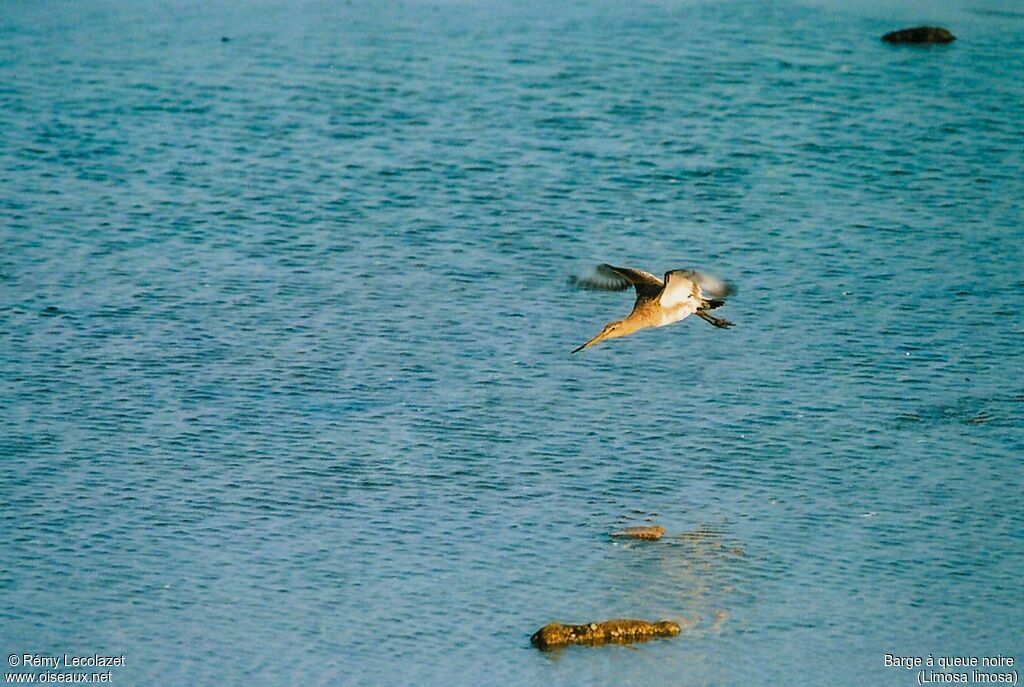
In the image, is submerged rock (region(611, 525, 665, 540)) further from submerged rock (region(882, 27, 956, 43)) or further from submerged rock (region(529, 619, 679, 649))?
submerged rock (region(882, 27, 956, 43))

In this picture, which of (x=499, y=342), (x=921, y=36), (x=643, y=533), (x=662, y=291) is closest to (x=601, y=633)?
(x=643, y=533)

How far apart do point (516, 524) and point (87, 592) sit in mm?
3704

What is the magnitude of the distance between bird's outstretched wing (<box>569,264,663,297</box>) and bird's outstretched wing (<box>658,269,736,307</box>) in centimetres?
13

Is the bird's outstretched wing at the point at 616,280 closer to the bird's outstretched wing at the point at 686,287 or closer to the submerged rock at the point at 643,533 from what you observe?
the bird's outstretched wing at the point at 686,287

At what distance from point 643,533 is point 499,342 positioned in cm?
457

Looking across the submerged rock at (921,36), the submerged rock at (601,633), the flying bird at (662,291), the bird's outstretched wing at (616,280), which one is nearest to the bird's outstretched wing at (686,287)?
the flying bird at (662,291)

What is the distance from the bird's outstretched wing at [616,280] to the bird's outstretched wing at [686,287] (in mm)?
133

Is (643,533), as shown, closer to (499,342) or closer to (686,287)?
(686,287)

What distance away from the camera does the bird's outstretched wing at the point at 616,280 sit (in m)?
14.3

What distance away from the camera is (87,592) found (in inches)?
581

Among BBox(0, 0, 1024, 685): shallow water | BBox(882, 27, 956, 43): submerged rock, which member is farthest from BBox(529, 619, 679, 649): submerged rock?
BBox(882, 27, 956, 43): submerged rock

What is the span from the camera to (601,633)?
13820mm

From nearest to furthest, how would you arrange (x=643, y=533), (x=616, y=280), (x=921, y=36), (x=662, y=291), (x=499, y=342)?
(x=662, y=291) → (x=616, y=280) → (x=643, y=533) → (x=499, y=342) → (x=921, y=36)

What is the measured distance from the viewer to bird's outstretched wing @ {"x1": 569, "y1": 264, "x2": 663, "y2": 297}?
561 inches
